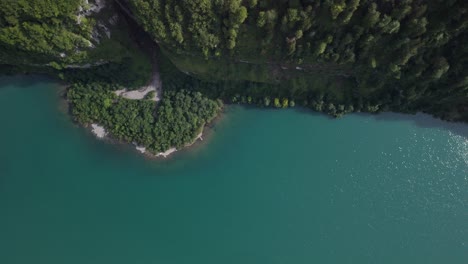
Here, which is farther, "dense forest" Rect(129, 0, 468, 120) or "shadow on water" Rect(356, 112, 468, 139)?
"shadow on water" Rect(356, 112, 468, 139)

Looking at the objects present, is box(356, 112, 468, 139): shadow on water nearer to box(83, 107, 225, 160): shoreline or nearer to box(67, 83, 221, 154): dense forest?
box(83, 107, 225, 160): shoreline

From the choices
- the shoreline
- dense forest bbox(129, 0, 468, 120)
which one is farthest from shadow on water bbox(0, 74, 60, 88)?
dense forest bbox(129, 0, 468, 120)

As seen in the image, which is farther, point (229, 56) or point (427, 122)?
point (427, 122)

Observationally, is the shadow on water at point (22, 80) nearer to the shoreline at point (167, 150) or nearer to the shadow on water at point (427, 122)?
the shoreline at point (167, 150)

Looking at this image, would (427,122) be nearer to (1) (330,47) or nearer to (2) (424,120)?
(2) (424,120)

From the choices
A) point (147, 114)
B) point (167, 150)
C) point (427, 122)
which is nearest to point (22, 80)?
point (147, 114)

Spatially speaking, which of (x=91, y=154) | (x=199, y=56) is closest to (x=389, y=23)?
(x=199, y=56)

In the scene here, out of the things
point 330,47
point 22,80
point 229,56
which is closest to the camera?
point 330,47

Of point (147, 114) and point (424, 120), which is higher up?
point (424, 120)

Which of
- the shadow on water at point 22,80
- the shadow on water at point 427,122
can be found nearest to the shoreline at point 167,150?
the shadow on water at point 22,80
